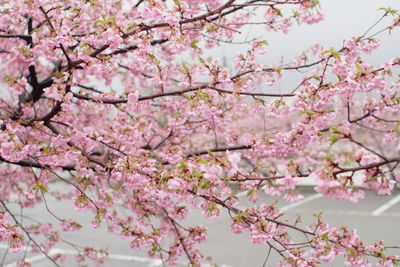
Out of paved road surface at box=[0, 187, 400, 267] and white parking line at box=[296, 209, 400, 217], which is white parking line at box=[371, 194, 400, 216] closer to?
paved road surface at box=[0, 187, 400, 267]

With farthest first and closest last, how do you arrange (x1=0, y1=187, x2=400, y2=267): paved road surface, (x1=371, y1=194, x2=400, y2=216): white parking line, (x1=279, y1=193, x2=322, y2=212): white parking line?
(x1=279, y1=193, x2=322, y2=212): white parking line
(x1=371, y1=194, x2=400, y2=216): white parking line
(x1=0, y1=187, x2=400, y2=267): paved road surface

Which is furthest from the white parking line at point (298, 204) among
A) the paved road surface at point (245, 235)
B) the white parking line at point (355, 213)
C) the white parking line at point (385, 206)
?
the white parking line at point (385, 206)

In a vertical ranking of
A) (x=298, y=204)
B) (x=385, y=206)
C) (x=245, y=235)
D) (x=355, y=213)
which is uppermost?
(x=298, y=204)

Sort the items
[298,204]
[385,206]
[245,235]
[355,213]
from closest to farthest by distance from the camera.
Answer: [245,235], [355,213], [385,206], [298,204]

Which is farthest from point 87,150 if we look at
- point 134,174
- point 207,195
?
point 207,195

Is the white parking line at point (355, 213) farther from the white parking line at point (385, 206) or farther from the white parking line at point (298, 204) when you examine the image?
the white parking line at point (298, 204)

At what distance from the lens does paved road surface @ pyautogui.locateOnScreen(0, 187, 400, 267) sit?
34.6ft

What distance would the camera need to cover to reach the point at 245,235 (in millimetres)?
12500

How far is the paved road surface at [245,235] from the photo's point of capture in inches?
415

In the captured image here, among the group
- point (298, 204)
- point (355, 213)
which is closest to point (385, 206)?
point (355, 213)

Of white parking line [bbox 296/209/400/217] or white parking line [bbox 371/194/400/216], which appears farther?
white parking line [bbox 371/194/400/216]

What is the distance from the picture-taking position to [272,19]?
4.43 m

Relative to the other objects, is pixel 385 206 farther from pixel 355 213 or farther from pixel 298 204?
pixel 298 204

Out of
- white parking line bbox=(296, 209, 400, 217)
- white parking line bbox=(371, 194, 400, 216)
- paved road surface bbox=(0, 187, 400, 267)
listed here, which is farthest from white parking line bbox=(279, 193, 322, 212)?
white parking line bbox=(371, 194, 400, 216)
